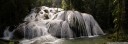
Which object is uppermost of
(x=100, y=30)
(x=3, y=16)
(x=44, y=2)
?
(x=44, y=2)

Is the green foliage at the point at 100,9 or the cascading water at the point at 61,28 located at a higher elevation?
the green foliage at the point at 100,9

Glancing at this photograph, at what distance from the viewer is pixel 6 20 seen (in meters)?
24.2

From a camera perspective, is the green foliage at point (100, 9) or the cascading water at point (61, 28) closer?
the cascading water at point (61, 28)

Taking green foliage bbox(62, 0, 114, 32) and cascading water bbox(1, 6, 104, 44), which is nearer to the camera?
cascading water bbox(1, 6, 104, 44)

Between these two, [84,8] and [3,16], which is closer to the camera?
[3,16]

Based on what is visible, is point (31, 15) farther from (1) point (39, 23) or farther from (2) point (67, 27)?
(2) point (67, 27)

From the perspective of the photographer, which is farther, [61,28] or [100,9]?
[100,9]

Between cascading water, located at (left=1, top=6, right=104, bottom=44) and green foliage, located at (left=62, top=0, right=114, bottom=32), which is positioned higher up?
green foliage, located at (left=62, top=0, right=114, bottom=32)

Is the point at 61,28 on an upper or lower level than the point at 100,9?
lower

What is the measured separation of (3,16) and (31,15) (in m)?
6.42

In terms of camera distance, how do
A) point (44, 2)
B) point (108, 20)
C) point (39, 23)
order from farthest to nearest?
point (44, 2) → point (108, 20) → point (39, 23)

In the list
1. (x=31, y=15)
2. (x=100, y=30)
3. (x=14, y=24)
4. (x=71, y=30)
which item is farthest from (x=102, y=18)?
(x=14, y=24)

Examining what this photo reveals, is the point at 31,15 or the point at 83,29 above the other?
the point at 31,15

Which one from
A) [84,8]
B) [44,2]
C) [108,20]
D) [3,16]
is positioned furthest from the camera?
[44,2]
